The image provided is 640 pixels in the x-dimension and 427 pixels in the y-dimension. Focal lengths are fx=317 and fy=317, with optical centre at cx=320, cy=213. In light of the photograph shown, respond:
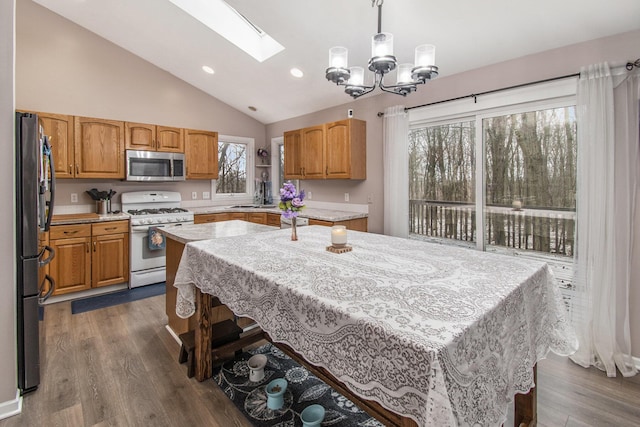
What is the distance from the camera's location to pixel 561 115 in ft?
Result: 8.77

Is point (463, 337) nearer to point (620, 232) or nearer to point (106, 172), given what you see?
point (620, 232)

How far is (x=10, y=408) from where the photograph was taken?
1.85 m

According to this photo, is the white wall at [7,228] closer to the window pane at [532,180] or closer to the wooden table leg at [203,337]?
the wooden table leg at [203,337]

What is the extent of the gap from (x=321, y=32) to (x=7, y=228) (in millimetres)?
2909

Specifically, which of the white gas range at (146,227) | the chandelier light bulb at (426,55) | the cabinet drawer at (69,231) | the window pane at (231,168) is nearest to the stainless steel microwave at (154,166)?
the white gas range at (146,227)

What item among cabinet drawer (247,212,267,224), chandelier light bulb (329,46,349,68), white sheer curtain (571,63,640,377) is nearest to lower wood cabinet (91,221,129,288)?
cabinet drawer (247,212,267,224)

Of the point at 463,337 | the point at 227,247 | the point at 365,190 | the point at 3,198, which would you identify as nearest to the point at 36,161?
the point at 3,198

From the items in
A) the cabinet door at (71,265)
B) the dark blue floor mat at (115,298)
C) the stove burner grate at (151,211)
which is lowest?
the dark blue floor mat at (115,298)

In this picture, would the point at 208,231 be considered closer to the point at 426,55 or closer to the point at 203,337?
the point at 203,337

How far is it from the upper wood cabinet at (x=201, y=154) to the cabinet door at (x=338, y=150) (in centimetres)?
192

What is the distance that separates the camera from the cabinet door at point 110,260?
3762mm

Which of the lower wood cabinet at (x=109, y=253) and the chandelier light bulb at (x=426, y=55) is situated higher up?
the chandelier light bulb at (x=426, y=55)

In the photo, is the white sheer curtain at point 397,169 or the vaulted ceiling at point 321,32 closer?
the vaulted ceiling at point 321,32

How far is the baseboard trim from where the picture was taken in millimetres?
1831
